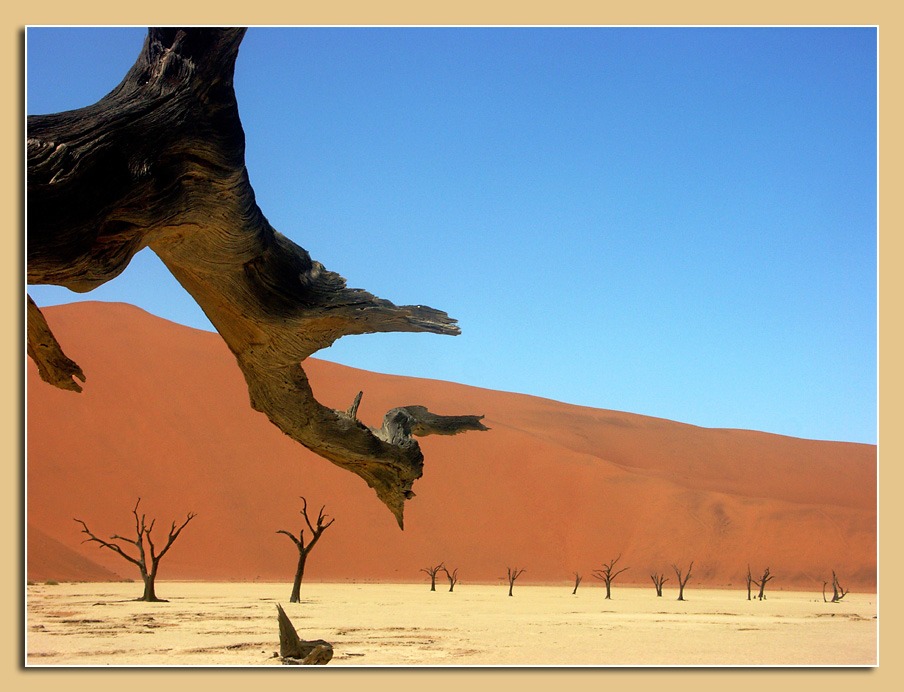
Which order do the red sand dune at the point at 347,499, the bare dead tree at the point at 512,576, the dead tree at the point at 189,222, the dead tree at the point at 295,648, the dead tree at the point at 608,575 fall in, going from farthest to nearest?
the red sand dune at the point at 347,499 < the dead tree at the point at 608,575 < the bare dead tree at the point at 512,576 < the dead tree at the point at 295,648 < the dead tree at the point at 189,222

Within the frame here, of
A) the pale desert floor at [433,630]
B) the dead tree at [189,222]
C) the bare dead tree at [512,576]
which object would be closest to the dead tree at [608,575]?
the pale desert floor at [433,630]

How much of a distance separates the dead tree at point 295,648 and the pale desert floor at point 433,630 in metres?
0.63

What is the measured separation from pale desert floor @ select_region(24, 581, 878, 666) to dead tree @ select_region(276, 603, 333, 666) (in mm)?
628

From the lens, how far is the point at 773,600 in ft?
106

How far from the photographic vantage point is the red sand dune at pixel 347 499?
42.0 metres

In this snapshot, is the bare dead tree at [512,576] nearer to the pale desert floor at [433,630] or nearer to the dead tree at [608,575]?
the pale desert floor at [433,630]

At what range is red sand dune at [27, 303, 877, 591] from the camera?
138ft

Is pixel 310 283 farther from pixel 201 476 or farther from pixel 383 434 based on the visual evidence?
pixel 201 476

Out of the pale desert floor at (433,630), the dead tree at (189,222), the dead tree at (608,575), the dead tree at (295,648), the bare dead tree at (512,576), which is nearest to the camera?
the dead tree at (189,222)

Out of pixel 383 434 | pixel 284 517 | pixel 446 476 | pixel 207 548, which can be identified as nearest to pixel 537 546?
pixel 446 476

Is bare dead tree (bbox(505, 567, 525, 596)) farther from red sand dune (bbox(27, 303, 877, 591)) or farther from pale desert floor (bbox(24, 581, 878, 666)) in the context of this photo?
pale desert floor (bbox(24, 581, 878, 666))

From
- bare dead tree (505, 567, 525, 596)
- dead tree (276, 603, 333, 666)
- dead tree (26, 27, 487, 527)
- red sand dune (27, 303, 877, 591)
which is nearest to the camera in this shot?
dead tree (26, 27, 487, 527)

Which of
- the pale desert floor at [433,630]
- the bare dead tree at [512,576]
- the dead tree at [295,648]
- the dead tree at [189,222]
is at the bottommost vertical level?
the bare dead tree at [512,576]

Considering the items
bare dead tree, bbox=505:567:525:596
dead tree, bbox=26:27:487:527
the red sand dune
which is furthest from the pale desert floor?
the red sand dune
